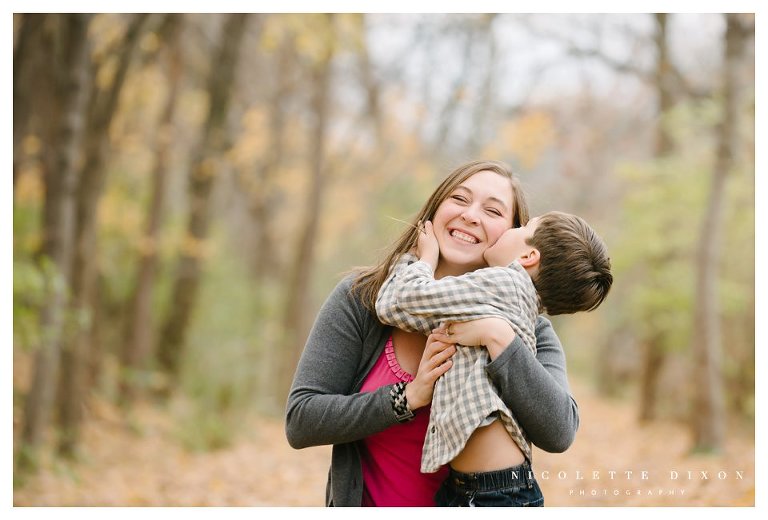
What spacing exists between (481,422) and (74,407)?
5.66 metres

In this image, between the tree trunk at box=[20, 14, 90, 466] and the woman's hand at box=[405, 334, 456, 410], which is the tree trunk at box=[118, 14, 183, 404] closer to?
the tree trunk at box=[20, 14, 90, 466]

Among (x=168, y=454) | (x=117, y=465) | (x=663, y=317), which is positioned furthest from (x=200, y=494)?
(x=663, y=317)

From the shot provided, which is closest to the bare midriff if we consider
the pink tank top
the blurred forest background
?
the pink tank top

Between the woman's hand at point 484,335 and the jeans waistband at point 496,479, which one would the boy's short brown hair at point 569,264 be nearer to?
the woman's hand at point 484,335

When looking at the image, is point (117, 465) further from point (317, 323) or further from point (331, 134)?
point (331, 134)

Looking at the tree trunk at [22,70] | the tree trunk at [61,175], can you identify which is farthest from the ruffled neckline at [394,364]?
the tree trunk at [22,70]

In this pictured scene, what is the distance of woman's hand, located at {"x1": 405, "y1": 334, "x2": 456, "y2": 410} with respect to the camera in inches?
72.5

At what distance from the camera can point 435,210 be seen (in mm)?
2152

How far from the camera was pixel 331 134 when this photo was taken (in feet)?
49.0

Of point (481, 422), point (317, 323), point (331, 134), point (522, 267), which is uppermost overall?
point (331, 134)

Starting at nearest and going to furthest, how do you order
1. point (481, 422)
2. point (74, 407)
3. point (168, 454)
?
point (481, 422), point (74, 407), point (168, 454)

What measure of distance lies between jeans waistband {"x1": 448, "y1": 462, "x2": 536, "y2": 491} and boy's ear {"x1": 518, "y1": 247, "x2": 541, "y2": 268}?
516mm

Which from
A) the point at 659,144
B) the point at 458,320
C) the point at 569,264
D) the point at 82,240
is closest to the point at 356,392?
the point at 458,320

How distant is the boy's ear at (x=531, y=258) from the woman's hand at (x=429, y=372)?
324mm
